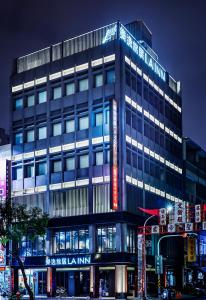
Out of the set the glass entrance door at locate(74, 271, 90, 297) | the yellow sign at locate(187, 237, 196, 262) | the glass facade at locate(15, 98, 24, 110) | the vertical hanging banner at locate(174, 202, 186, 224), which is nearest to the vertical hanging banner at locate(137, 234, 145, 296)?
the vertical hanging banner at locate(174, 202, 186, 224)

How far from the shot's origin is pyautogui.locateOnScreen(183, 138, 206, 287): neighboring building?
9881 cm

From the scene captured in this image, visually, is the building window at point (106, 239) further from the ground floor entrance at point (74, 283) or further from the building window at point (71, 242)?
the ground floor entrance at point (74, 283)

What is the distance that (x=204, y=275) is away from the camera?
10562 cm

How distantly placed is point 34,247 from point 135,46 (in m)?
31.0

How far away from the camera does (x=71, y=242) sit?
74562 mm

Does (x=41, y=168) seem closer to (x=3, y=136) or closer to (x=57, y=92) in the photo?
(x=57, y=92)

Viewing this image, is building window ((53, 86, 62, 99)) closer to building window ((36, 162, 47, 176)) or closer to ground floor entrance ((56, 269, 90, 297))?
building window ((36, 162, 47, 176))

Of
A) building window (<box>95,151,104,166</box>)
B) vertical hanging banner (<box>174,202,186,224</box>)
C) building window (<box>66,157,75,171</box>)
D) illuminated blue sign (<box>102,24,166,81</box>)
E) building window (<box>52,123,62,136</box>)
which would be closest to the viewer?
vertical hanging banner (<box>174,202,186,224</box>)

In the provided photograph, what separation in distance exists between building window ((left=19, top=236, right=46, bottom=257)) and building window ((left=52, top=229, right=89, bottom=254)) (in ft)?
5.29

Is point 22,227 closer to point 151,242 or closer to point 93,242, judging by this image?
point 93,242

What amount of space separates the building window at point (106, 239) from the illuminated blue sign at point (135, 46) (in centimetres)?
2489

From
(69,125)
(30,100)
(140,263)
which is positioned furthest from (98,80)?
(140,263)

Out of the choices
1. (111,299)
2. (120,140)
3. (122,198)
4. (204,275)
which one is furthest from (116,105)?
(204,275)

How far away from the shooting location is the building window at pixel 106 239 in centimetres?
7088
